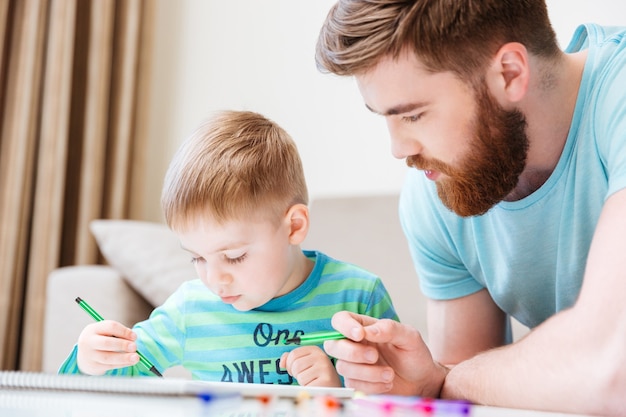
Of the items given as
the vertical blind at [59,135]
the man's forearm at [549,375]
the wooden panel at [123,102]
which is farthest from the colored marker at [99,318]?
the wooden panel at [123,102]

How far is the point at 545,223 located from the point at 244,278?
0.48m

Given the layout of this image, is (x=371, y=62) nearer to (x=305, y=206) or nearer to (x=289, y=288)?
(x=305, y=206)

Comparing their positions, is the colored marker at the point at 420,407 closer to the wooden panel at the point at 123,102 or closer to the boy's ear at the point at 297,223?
the boy's ear at the point at 297,223

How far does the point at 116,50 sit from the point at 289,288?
5.86 feet

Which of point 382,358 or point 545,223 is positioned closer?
point 382,358

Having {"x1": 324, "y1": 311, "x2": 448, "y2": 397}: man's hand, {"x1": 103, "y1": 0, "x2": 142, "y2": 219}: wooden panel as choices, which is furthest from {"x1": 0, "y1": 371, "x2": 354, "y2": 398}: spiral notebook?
{"x1": 103, "y1": 0, "x2": 142, "y2": 219}: wooden panel

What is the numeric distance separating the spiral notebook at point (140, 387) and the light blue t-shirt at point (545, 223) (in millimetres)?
471

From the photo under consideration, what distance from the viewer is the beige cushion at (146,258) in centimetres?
184

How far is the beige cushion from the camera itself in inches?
72.4

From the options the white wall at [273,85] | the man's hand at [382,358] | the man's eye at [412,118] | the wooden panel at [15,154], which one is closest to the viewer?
the man's hand at [382,358]

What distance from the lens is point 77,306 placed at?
190 cm

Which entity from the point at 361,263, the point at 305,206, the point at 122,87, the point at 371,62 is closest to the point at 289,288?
the point at 305,206

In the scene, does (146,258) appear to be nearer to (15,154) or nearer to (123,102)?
(15,154)

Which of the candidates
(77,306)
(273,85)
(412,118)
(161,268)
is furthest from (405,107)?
(273,85)
